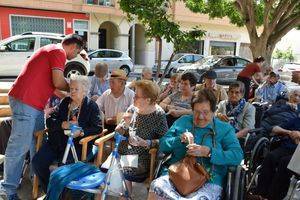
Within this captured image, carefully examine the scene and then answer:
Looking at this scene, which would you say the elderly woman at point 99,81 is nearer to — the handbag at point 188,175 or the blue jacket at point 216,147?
the blue jacket at point 216,147

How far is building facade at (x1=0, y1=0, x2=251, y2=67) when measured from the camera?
20016mm

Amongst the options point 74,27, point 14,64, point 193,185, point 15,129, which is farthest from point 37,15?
point 193,185

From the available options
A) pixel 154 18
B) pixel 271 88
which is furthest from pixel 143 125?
pixel 271 88

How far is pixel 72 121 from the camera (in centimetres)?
379

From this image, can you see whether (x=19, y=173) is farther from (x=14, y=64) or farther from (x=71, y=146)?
(x=14, y=64)

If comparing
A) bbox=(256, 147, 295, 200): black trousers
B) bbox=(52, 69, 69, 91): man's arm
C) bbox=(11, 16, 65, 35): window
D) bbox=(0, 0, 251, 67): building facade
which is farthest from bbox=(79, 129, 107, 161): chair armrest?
bbox=(11, 16, 65, 35): window

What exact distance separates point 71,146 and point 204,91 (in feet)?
4.63

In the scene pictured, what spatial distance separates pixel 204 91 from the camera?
322 cm

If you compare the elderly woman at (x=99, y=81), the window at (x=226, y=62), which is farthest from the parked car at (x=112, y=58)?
the elderly woman at (x=99, y=81)

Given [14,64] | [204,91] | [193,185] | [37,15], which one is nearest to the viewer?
[193,185]

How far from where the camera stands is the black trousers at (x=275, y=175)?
3.51 m

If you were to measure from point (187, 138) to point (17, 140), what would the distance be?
5.68 ft

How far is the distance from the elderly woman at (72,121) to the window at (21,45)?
33.7 feet

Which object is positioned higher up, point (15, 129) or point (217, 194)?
point (15, 129)
